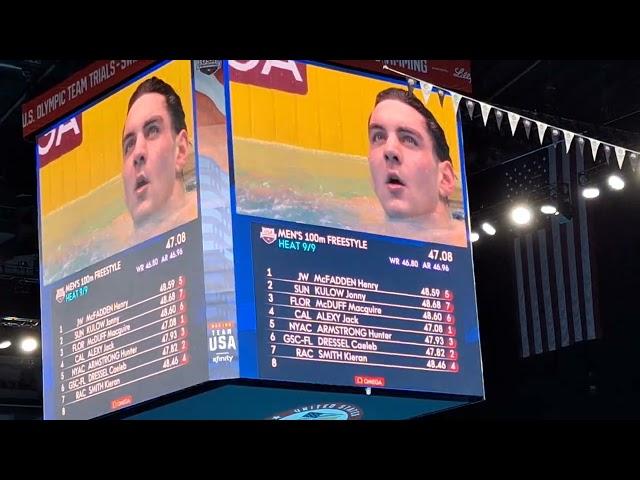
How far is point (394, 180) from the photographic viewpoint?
9.12m

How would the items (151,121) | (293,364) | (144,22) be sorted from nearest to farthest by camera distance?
(144,22)
(293,364)
(151,121)

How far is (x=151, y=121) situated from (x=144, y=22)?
590 centimetres

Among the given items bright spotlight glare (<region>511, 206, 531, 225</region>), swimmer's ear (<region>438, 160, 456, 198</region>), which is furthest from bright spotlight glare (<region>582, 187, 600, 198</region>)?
swimmer's ear (<region>438, 160, 456, 198</region>)

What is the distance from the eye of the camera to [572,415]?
13.2 meters

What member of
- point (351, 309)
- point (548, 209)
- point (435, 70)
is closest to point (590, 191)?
point (548, 209)

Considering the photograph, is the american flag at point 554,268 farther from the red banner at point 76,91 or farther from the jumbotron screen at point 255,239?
the red banner at point 76,91

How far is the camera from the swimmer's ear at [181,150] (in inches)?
337

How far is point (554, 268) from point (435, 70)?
3.63 meters

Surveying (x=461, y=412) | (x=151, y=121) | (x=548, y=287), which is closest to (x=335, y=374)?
(x=151, y=121)

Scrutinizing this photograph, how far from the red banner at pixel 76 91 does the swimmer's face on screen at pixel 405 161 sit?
5.28ft

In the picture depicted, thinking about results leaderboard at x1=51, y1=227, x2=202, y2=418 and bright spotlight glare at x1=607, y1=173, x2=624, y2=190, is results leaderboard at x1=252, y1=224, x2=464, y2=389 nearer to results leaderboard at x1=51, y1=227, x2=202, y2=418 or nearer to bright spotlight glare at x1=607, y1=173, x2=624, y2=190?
results leaderboard at x1=51, y1=227, x2=202, y2=418

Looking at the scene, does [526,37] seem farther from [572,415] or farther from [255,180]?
[572,415]

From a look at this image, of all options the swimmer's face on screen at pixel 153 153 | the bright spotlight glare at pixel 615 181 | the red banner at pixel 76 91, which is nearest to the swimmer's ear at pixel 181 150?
the swimmer's face on screen at pixel 153 153

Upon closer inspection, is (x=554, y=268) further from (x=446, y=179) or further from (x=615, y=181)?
(x=446, y=179)
